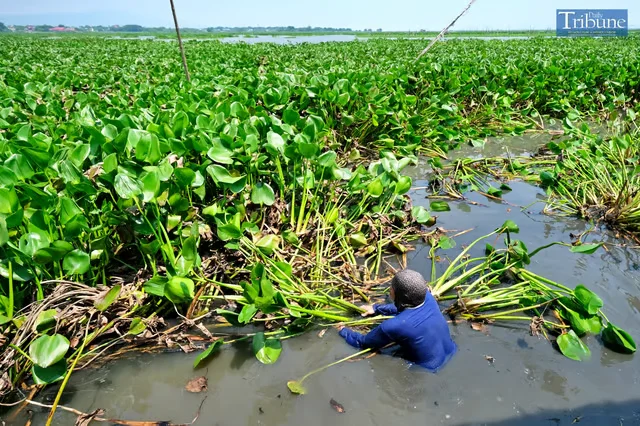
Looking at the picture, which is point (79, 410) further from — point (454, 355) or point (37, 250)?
point (454, 355)

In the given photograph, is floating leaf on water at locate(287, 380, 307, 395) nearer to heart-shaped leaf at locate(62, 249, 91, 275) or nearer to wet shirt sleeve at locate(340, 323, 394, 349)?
wet shirt sleeve at locate(340, 323, 394, 349)

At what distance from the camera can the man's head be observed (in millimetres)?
1875

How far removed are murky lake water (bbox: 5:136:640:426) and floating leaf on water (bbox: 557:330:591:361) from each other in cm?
5

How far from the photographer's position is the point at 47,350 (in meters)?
1.58

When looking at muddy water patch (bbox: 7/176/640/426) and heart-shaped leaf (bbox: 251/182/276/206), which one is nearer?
muddy water patch (bbox: 7/176/640/426)

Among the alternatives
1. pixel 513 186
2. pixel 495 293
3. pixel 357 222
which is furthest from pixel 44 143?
pixel 513 186

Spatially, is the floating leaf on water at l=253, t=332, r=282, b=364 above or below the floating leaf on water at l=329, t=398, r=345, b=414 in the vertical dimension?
above

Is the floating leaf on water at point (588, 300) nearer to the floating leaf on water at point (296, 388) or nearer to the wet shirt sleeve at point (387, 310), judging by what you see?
the wet shirt sleeve at point (387, 310)

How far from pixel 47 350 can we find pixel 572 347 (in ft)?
7.60

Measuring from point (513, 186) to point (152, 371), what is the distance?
365 cm

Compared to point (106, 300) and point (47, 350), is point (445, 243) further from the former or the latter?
point (47, 350)

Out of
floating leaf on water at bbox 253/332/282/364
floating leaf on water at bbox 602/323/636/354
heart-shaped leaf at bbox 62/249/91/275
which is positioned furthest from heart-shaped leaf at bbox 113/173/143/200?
floating leaf on water at bbox 602/323/636/354

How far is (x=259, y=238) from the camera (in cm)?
257

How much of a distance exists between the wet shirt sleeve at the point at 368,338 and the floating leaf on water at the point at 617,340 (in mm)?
1074
